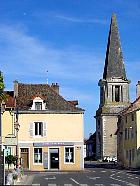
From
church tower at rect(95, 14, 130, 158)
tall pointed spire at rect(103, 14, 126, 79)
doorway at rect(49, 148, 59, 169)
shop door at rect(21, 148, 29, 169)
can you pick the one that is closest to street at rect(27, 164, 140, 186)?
shop door at rect(21, 148, 29, 169)

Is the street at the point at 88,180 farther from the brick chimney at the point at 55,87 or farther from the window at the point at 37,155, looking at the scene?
the brick chimney at the point at 55,87

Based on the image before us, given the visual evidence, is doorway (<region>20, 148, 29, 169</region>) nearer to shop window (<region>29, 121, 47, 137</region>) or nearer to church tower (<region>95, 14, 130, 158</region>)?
shop window (<region>29, 121, 47, 137</region>)

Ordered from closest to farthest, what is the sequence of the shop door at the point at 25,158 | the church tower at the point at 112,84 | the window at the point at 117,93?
the shop door at the point at 25,158 < the church tower at the point at 112,84 < the window at the point at 117,93

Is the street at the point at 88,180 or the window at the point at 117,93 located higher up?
the window at the point at 117,93

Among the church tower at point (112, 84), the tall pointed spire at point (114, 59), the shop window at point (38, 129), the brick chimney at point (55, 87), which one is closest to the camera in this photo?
the shop window at point (38, 129)

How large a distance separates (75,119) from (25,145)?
606 cm

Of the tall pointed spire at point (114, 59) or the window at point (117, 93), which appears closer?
the window at point (117, 93)

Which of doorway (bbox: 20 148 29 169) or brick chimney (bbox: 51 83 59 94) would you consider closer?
doorway (bbox: 20 148 29 169)

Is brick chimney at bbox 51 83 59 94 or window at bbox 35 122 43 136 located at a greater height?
brick chimney at bbox 51 83 59 94

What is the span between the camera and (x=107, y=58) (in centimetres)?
11600

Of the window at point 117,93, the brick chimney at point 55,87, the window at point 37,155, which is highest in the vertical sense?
the window at point 117,93

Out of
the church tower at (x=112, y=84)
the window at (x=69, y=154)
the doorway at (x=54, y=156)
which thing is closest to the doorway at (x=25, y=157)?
the doorway at (x=54, y=156)

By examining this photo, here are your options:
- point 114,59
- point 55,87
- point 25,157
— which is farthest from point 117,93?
point 25,157

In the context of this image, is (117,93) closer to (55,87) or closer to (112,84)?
(112,84)
